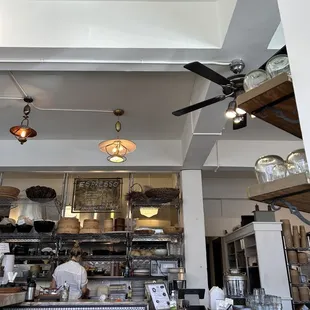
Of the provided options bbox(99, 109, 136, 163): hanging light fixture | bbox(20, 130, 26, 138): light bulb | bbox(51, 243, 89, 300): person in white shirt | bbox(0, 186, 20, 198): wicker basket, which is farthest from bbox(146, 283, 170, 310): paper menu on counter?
bbox(0, 186, 20, 198): wicker basket

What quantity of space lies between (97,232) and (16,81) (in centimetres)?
288

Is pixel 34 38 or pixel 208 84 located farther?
pixel 208 84

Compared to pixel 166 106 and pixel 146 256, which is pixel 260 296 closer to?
pixel 166 106

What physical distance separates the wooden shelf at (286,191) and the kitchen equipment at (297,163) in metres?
0.07

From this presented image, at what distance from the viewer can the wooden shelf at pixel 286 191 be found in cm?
114

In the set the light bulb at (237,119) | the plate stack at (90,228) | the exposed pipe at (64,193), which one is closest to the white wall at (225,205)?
the plate stack at (90,228)

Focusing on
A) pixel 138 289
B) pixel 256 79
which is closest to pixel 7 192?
pixel 138 289

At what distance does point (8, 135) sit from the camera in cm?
537

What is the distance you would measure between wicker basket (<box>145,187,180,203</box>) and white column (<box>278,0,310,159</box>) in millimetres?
4316

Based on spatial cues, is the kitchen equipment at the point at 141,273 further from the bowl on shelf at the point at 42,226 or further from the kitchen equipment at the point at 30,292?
the kitchen equipment at the point at 30,292

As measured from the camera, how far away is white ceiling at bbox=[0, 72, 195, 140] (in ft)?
12.4

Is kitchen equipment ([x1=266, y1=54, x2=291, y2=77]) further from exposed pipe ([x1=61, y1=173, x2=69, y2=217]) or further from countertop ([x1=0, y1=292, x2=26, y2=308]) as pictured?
exposed pipe ([x1=61, y1=173, x2=69, y2=217])

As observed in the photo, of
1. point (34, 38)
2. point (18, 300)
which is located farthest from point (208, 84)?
point (18, 300)

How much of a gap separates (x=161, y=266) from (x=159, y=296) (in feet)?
9.15
